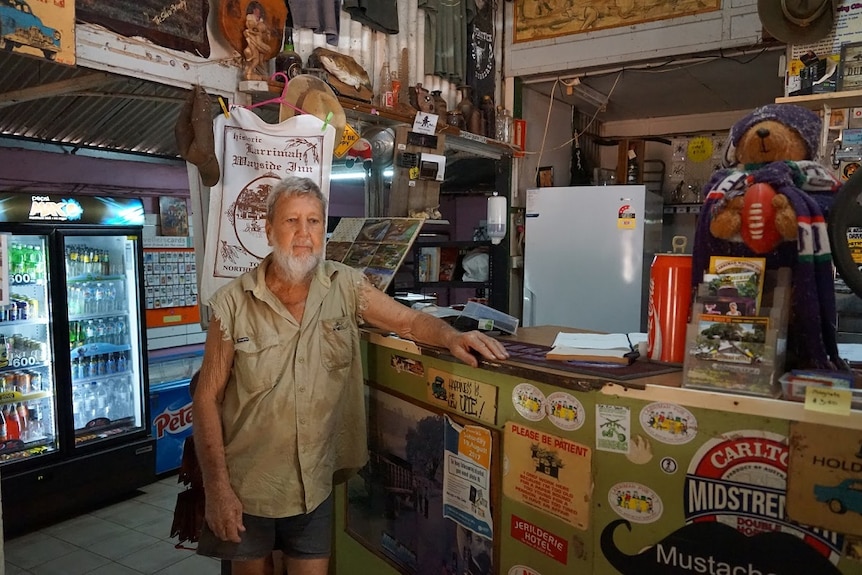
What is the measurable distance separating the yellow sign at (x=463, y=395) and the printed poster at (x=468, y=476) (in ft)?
0.15

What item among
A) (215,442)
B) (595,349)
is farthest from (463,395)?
(215,442)

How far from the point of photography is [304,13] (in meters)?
3.29

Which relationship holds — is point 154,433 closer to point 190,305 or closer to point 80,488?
point 80,488

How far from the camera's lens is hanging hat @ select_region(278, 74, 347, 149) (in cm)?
266

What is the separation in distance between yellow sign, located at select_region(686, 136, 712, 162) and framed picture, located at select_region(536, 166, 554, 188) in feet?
4.83

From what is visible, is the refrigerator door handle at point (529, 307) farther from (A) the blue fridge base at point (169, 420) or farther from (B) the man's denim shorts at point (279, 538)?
(B) the man's denim shorts at point (279, 538)

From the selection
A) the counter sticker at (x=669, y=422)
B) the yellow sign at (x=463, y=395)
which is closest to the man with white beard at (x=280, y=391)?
the yellow sign at (x=463, y=395)

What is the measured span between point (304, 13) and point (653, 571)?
3.13 metres

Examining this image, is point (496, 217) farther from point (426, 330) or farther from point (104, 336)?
point (104, 336)

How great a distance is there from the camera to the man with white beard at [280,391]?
70.8 inches

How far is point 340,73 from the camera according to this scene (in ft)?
10.8

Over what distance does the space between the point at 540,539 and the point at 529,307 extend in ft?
10.5

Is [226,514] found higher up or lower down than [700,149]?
lower down

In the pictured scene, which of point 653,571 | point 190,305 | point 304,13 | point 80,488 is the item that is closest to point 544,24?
point 304,13
